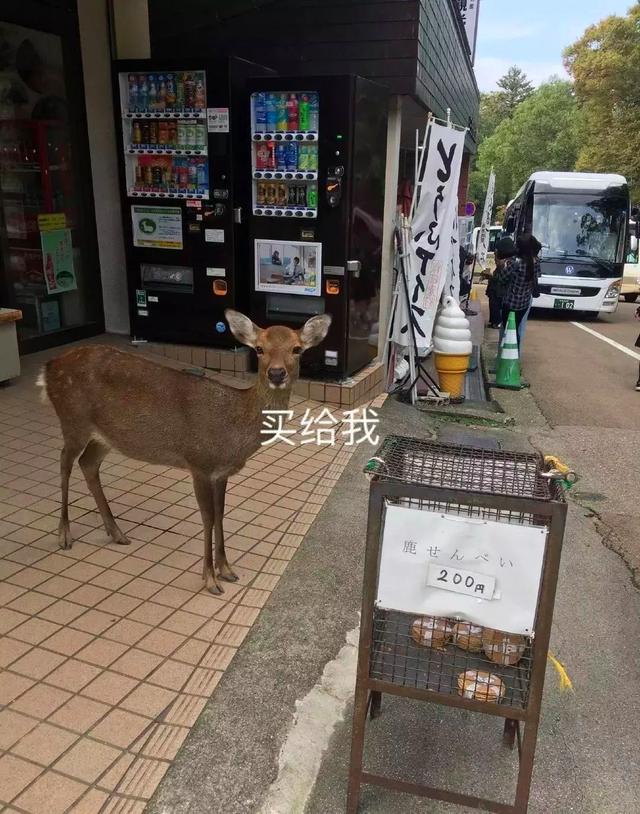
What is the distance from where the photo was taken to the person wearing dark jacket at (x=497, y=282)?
35.8 ft

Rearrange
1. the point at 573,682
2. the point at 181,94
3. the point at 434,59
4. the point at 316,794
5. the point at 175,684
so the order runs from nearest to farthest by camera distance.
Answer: the point at 316,794
the point at 175,684
the point at 573,682
the point at 181,94
the point at 434,59

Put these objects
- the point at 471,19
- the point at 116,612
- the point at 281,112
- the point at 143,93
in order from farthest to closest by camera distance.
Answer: the point at 471,19, the point at 143,93, the point at 281,112, the point at 116,612

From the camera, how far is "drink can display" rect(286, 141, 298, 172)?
672 cm

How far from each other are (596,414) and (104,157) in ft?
22.8

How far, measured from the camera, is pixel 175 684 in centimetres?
312

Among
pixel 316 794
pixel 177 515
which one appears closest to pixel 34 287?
pixel 177 515

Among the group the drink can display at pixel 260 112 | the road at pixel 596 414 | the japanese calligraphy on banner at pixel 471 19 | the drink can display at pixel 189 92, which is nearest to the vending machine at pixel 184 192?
the drink can display at pixel 189 92

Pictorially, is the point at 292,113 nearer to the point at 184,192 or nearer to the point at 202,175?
the point at 202,175

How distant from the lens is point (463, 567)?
2.28 meters

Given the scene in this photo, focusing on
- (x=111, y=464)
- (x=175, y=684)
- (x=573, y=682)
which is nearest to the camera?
(x=175, y=684)

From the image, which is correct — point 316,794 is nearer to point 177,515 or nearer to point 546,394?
point 177,515

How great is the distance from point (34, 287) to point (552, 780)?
7270 millimetres

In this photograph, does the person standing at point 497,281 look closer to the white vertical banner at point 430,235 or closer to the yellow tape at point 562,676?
the white vertical banner at point 430,235

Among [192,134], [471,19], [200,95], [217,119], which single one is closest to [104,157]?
[192,134]
